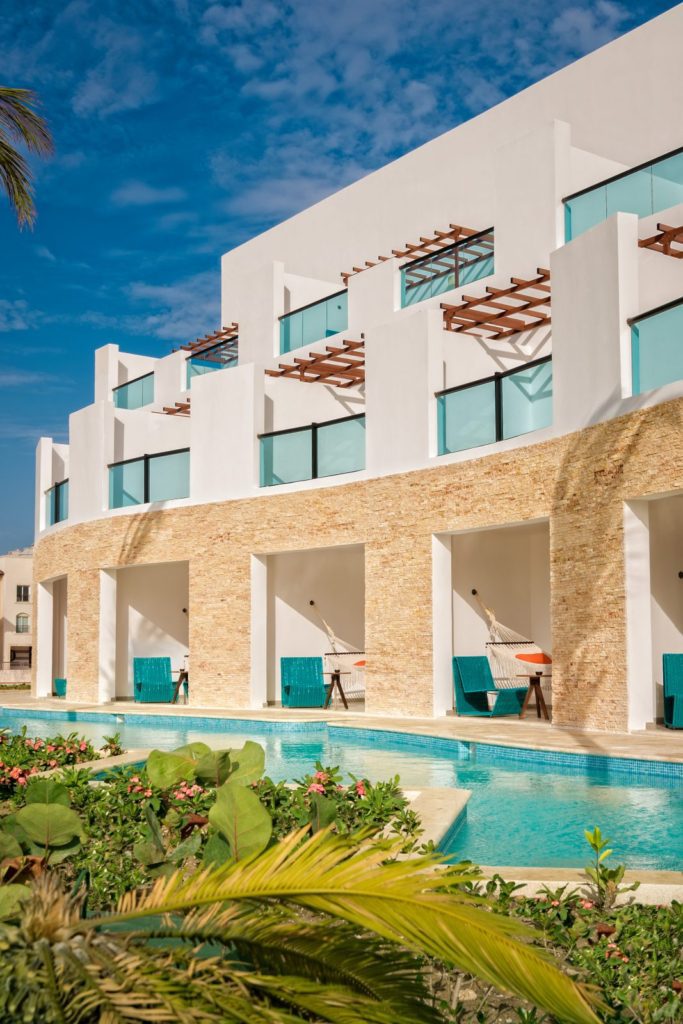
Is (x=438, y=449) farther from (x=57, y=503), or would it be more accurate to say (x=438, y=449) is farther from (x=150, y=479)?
(x=57, y=503)

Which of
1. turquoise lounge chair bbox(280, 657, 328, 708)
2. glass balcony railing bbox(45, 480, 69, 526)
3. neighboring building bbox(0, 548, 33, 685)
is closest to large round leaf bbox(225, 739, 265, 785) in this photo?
turquoise lounge chair bbox(280, 657, 328, 708)

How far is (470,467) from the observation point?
13766mm

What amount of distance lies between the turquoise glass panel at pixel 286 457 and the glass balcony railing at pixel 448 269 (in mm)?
3496

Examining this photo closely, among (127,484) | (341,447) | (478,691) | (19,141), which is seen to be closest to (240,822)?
(478,691)

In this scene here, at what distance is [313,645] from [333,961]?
15.7 metres

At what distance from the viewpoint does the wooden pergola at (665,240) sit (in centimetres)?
1317

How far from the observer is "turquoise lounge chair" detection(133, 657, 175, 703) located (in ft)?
60.0

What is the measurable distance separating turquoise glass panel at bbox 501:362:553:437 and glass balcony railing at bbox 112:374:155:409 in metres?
12.9

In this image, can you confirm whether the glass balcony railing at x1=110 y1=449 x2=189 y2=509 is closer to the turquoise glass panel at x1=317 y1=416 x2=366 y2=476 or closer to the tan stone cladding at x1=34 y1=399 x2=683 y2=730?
the tan stone cladding at x1=34 y1=399 x2=683 y2=730

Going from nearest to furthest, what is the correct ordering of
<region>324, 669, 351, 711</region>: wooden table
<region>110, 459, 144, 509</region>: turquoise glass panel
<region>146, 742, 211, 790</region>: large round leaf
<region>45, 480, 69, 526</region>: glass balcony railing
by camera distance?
<region>146, 742, 211, 790</region>: large round leaf → <region>324, 669, 351, 711</region>: wooden table → <region>110, 459, 144, 509</region>: turquoise glass panel → <region>45, 480, 69, 526</region>: glass balcony railing

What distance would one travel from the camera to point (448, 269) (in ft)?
59.1

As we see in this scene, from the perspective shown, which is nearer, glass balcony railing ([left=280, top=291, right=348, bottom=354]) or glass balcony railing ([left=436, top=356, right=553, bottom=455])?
glass balcony railing ([left=436, top=356, right=553, bottom=455])

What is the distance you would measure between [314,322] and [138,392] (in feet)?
20.8

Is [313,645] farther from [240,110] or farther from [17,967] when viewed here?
[240,110]
